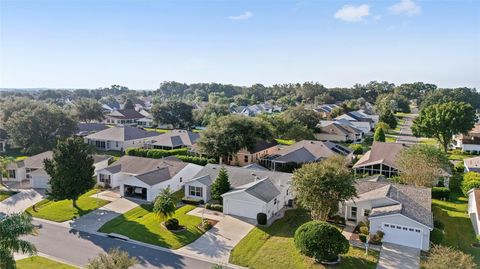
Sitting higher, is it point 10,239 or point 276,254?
point 10,239

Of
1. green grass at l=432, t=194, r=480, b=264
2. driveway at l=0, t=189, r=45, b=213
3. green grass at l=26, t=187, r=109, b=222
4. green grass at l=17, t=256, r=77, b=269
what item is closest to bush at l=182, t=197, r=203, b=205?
green grass at l=26, t=187, r=109, b=222

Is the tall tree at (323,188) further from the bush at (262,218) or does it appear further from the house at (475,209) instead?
the house at (475,209)

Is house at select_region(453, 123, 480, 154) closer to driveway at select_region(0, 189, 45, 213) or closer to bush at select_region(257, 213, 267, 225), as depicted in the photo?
bush at select_region(257, 213, 267, 225)

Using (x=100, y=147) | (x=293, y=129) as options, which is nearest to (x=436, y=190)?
(x=293, y=129)

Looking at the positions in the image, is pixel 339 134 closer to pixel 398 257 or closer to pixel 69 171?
A: pixel 398 257

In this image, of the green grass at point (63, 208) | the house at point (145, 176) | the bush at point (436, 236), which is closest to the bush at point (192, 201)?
the house at point (145, 176)

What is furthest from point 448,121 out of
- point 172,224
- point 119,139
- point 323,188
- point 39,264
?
point 39,264

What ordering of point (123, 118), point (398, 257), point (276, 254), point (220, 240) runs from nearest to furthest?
point (398, 257), point (276, 254), point (220, 240), point (123, 118)
